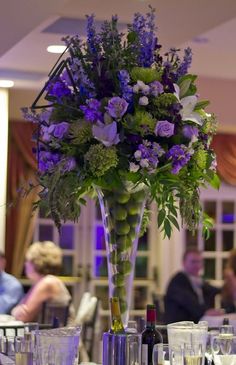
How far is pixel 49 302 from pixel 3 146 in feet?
5.03

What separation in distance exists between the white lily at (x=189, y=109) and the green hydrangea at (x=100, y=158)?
0.29 metres

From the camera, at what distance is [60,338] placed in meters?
2.78

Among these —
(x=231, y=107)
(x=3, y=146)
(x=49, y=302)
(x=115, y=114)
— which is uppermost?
(x=231, y=107)

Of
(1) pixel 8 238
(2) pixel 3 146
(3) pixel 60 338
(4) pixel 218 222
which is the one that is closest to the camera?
(3) pixel 60 338

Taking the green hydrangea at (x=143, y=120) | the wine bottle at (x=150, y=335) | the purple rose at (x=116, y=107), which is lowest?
the wine bottle at (x=150, y=335)

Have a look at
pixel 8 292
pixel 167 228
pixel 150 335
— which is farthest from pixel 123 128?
pixel 8 292

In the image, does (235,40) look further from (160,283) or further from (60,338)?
(60,338)

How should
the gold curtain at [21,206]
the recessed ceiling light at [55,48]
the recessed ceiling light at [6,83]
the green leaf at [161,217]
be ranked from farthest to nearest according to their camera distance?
the gold curtain at [21,206]
the recessed ceiling light at [6,83]
the recessed ceiling light at [55,48]
the green leaf at [161,217]

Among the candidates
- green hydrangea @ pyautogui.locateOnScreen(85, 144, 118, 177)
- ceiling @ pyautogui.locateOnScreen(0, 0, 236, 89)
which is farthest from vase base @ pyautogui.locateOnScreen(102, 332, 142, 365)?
ceiling @ pyautogui.locateOnScreen(0, 0, 236, 89)

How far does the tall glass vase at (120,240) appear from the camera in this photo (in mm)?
3016

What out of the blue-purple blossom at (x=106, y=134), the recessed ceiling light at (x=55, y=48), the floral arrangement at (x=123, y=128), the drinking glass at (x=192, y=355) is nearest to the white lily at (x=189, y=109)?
the floral arrangement at (x=123, y=128)

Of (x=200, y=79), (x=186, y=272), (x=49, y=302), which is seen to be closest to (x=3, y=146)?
(x=49, y=302)

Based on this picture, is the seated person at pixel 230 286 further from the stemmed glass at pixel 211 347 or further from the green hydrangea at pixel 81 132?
the green hydrangea at pixel 81 132

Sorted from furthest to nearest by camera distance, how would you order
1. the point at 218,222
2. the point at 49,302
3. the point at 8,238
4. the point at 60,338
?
the point at 218,222 → the point at 8,238 → the point at 49,302 → the point at 60,338
